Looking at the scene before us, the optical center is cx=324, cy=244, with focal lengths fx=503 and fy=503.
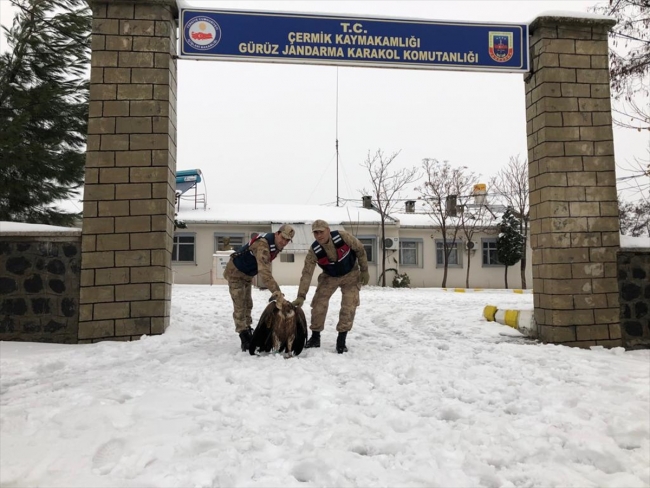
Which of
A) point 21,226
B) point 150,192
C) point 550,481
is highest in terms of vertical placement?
point 150,192

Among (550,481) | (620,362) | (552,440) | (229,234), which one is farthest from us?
(229,234)

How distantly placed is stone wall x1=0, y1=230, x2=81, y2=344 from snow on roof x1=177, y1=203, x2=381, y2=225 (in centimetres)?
1649

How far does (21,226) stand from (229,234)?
16.7m

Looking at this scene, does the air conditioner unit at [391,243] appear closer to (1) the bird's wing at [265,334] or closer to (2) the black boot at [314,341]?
(2) the black boot at [314,341]

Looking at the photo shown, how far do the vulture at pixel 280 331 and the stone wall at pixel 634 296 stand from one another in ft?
13.7

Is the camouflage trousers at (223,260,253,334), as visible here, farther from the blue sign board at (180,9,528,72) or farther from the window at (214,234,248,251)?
the window at (214,234,248,251)

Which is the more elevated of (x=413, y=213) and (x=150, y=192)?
(x=413, y=213)

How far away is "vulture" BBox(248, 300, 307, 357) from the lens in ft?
18.3

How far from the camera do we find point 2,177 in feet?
38.4

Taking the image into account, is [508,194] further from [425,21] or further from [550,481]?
[550,481]

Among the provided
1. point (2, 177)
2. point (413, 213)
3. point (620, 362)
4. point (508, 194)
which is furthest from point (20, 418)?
point (508, 194)

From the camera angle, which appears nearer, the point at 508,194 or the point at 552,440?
the point at 552,440

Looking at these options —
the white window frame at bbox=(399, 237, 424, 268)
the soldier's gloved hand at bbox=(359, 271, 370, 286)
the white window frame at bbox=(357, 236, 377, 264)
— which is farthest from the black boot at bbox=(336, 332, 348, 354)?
the white window frame at bbox=(399, 237, 424, 268)

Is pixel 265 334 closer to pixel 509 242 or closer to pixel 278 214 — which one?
pixel 278 214
